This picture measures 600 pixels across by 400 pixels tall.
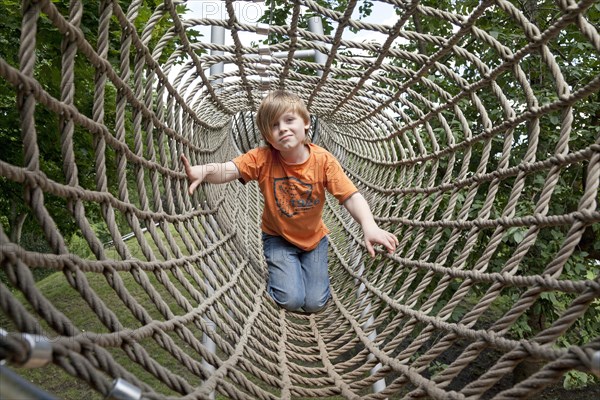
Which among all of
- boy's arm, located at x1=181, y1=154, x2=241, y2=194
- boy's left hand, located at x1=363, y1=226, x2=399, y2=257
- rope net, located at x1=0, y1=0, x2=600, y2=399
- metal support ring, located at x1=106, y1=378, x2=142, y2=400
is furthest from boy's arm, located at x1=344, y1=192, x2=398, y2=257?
metal support ring, located at x1=106, y1=378, x2=142, y2=400

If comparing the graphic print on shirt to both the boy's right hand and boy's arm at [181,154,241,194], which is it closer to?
boy's arm at [181,154,241,194]

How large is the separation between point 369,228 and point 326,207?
137 cm

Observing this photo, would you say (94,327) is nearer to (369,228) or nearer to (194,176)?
(194,176)

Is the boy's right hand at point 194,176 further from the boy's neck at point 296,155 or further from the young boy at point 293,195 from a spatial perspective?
the boy's neck at point 296,155

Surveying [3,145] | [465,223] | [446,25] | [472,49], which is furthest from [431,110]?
[3,145]

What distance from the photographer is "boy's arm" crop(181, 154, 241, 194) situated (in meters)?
1.51

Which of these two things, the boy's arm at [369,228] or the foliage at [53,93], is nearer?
the boy's arm at [369,228]

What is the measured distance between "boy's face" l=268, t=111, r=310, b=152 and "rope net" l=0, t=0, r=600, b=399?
278 mm

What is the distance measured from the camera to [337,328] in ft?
5.41

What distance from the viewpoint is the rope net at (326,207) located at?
0.69 metres

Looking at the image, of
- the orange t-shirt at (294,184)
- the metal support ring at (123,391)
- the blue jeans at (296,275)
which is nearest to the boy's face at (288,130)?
the orange t-shirt at (294,184)

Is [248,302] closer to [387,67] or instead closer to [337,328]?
[337,328]

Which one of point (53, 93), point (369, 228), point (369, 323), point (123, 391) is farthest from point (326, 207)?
point (123, 391)

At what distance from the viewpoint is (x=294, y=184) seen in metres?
1.75
